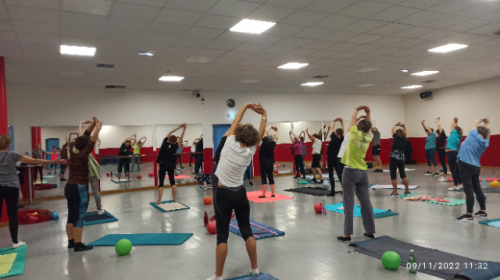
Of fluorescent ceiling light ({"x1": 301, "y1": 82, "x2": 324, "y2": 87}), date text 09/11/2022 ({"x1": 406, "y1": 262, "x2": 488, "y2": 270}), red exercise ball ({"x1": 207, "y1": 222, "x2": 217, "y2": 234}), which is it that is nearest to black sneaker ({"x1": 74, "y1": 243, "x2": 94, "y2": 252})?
red exercise ball ({"x1": 207, "y1": 222, "x2": 217, "y2": 234})

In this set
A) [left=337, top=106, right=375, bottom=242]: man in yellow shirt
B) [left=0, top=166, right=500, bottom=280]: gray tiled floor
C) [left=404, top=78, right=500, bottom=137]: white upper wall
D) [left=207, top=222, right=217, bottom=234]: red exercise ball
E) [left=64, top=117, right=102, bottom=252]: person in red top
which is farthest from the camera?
[left=404, top=78, right=500, bottom=137]: white upper wall

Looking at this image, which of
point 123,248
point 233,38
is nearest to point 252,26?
point 233,38

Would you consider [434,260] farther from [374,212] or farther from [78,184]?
[78,184]

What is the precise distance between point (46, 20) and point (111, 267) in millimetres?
3668

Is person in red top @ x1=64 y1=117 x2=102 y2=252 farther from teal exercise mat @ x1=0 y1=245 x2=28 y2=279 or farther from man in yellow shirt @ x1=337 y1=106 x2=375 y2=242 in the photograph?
man in yellow shirt @ x1=337 y1=106 x2=375 y2=242

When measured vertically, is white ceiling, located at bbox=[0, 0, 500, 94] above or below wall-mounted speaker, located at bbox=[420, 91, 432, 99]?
above

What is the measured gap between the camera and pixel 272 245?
4582 millimetres

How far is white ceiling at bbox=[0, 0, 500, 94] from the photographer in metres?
4.98

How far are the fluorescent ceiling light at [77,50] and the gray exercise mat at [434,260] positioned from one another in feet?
19.4

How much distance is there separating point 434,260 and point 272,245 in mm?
1896

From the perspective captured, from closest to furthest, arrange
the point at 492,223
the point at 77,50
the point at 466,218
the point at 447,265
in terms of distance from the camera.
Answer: the point at 447,265 → the point at 492,223 → the point at 466,218 → the point at 77,50

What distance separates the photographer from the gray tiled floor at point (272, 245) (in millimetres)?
3732

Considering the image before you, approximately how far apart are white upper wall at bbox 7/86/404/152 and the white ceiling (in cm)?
48

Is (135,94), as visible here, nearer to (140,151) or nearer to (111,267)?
(140,151)
